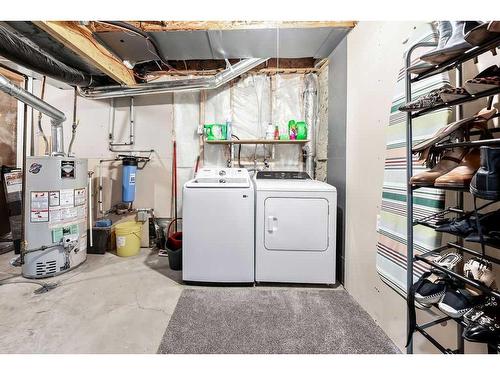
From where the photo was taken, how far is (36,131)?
10.9ft

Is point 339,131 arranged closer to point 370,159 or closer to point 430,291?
point 370,159

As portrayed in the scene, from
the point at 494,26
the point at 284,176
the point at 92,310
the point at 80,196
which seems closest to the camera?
the point at 494,26

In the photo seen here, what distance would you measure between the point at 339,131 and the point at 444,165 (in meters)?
1.41

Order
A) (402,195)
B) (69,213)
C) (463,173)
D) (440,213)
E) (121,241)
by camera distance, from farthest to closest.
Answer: (121,241)
(69,213)
(402,195)
(440,213)
(463,173)

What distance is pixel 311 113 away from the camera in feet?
9.71

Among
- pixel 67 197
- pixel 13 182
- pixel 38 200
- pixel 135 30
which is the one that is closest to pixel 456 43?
pixel 135 30

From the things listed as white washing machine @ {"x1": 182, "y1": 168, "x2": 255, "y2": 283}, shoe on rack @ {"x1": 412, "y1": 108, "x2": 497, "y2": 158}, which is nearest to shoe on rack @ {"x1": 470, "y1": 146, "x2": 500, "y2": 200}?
shoe on rack @ {"x1": 412, "y1": 108, "x2": 497, "y2": 158}

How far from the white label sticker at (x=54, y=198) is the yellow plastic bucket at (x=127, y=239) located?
721mm

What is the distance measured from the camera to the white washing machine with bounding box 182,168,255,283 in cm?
215

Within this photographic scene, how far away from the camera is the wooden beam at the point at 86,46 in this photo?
1797mm

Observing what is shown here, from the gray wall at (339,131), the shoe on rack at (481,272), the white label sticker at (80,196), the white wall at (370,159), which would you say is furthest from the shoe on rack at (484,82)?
the white label sticker at (80,196)
